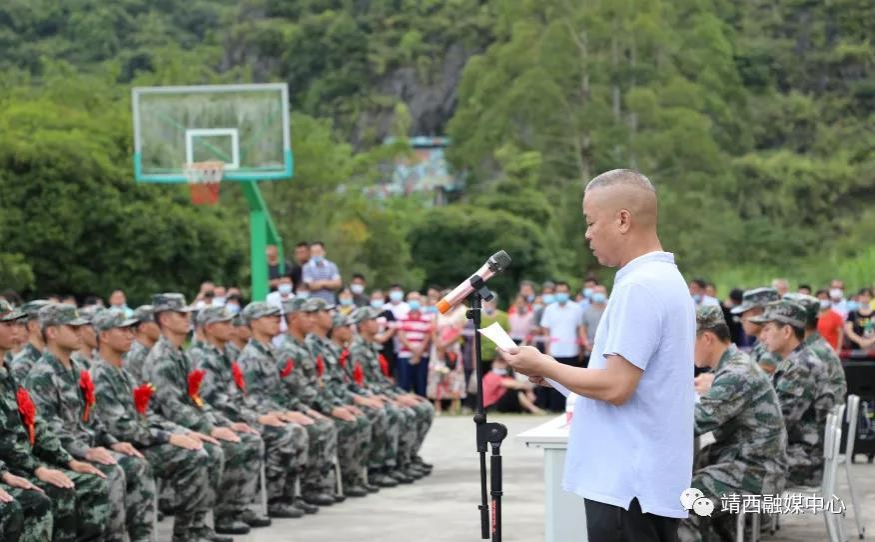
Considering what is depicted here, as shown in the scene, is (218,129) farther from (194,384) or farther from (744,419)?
(744,419)

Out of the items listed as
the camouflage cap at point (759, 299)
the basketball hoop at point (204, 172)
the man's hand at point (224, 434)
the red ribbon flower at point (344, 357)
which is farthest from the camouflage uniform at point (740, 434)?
the basketball hoop at point (204, 172)

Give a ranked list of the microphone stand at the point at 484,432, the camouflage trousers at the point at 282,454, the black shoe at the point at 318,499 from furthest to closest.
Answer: the black shoe at the point at 318,499, the camouflage trousers at the point at 282,454, the microphone stand at the point at 484,432

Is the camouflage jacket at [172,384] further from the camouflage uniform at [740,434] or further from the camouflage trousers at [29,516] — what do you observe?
the camouflage uniform at [740,434]

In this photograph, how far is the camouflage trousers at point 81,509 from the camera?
9.09m

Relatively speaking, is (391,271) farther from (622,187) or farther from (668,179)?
(622,187)

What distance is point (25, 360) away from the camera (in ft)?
34.9

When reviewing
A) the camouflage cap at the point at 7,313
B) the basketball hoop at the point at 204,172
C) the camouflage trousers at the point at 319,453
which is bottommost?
the camouflage trousers at the point at 319,453

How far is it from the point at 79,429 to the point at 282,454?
290cm

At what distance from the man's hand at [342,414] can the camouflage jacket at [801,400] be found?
4.68 m

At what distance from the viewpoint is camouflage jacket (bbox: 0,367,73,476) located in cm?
877

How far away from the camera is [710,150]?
4828cm

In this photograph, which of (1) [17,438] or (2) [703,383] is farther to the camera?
(2) [703,383]

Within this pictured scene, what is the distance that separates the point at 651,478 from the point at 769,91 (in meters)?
67.5

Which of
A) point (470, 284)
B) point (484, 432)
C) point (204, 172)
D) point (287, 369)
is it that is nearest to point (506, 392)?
point (204, 172)
